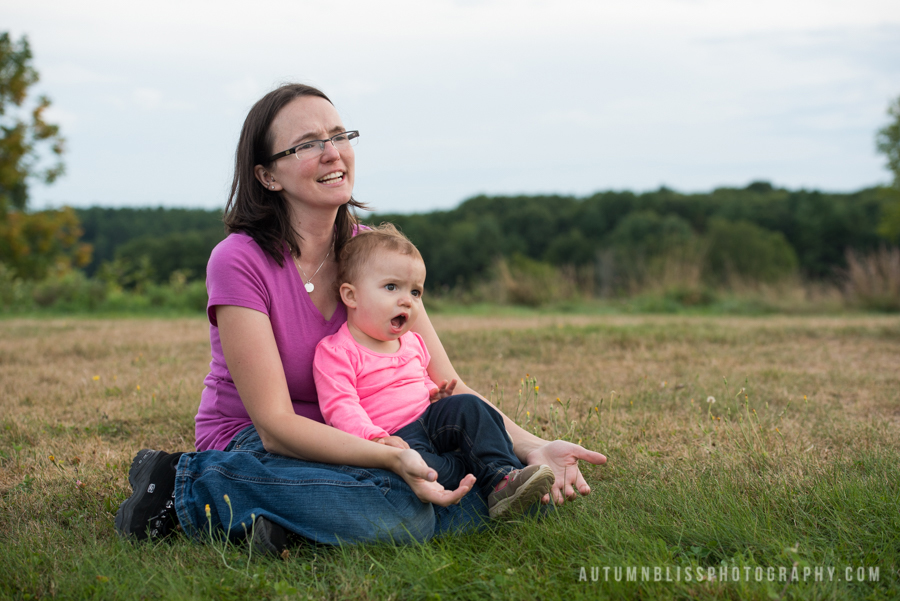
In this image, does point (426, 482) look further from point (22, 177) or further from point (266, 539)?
point (22, 177)

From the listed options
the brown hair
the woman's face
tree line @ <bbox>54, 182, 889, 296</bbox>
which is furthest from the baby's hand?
tree line @ <bbox>54, 182, 889, 296</bbox>

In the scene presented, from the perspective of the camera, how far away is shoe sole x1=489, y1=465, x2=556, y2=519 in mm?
2039

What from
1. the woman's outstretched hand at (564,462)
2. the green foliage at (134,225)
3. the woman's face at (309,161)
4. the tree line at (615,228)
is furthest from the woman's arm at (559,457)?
the green foliage at (134,225)

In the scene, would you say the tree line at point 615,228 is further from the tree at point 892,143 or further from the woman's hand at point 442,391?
the woman's hand at point 442,391

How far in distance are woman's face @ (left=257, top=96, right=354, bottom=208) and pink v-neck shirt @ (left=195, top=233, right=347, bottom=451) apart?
249 mm

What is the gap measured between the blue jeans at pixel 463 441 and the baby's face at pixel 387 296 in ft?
1.09

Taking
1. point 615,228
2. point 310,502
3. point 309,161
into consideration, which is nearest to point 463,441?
point 310,502

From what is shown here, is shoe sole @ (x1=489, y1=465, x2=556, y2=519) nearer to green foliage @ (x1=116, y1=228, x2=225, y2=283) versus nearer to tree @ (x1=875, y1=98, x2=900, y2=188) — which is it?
green foliage @ (x1=116, y1=228, x2=225, y2=283)

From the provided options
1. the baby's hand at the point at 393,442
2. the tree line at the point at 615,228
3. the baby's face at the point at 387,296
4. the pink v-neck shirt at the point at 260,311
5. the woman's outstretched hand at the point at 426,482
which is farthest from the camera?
the tree line at the point at 615,228

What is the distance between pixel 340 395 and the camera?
2289 mm

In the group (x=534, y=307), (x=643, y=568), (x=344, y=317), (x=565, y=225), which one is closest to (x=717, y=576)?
(x=643, y=568)

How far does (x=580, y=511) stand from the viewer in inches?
89.0

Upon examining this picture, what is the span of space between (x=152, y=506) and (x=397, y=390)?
90cm

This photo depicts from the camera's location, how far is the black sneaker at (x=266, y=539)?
2021mm
